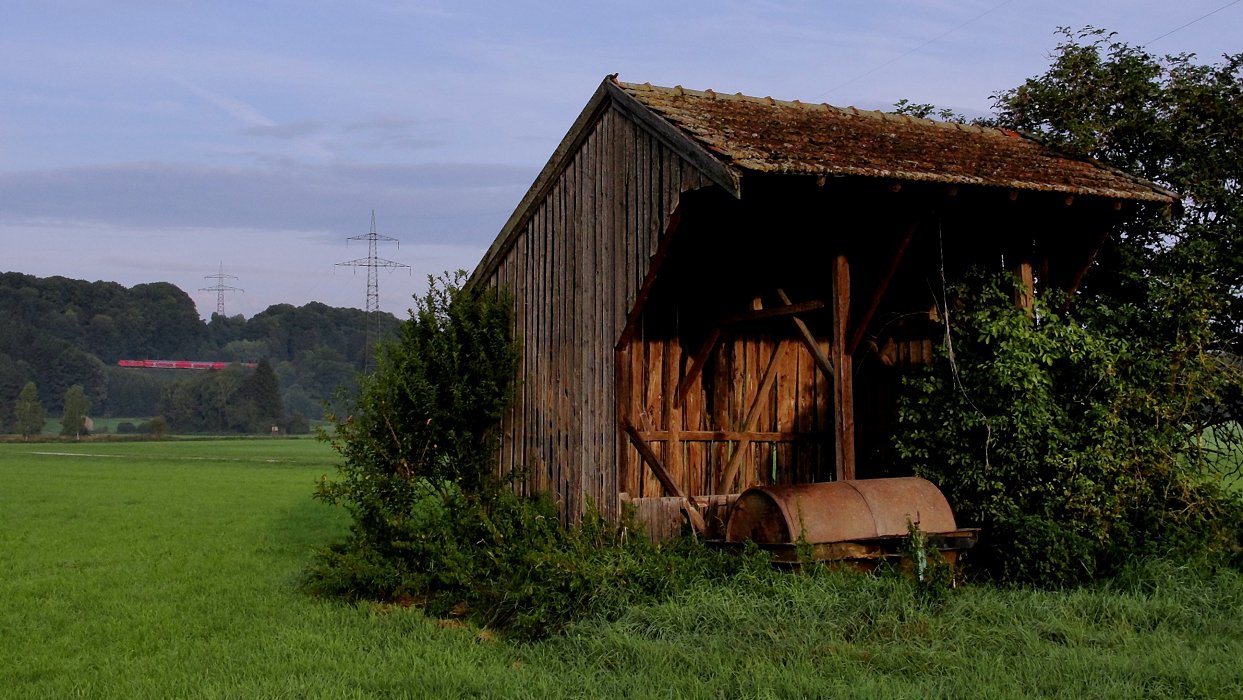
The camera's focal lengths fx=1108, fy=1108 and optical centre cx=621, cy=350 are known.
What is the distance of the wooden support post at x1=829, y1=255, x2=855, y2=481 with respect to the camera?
1108cm

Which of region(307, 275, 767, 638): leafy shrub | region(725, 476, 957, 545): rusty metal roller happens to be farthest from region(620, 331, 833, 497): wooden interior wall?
region(725, 476, 957, 545): rusty metal roller

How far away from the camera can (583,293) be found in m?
12.8

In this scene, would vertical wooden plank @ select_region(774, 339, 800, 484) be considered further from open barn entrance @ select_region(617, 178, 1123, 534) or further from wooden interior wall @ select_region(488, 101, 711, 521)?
wooden interior wall @ select_region(488, 101, 711, 521)

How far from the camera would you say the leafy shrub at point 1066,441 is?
11055mm

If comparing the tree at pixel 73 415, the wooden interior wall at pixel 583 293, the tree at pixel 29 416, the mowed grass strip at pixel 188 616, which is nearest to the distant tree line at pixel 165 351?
the tree at pixel 29 416

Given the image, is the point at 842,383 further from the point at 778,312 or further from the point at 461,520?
the point at 461,520

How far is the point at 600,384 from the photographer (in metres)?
12.4

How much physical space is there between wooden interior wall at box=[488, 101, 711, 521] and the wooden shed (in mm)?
28

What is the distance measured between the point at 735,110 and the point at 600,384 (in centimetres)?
348

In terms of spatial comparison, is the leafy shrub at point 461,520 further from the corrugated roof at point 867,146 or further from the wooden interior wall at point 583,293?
the corrugated roof at point 867,146

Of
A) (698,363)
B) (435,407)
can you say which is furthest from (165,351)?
(698,363)

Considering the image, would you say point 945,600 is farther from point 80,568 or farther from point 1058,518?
point 80,568

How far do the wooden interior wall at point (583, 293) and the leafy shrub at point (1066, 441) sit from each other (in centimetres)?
339

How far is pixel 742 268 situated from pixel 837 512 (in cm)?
443
